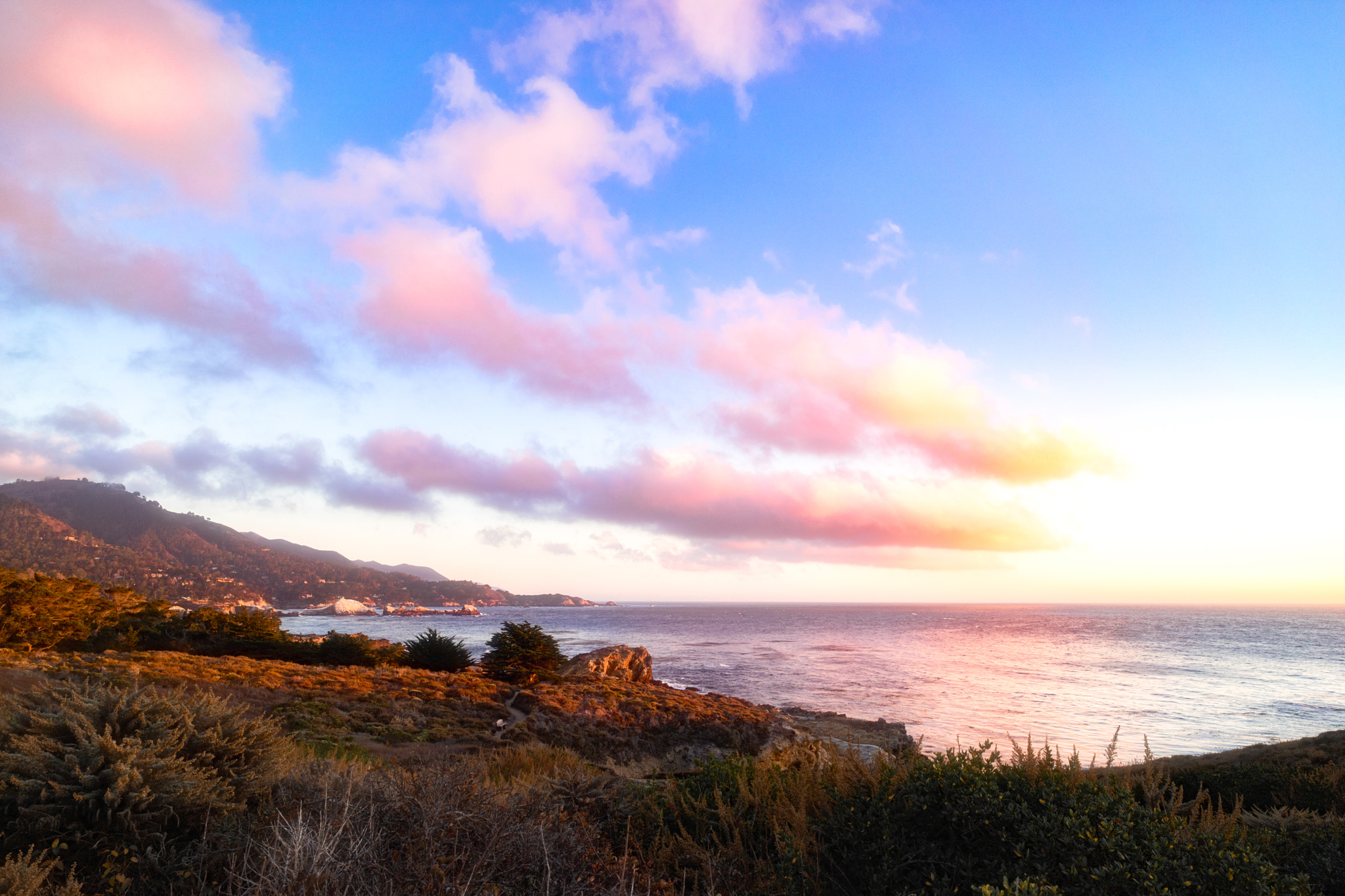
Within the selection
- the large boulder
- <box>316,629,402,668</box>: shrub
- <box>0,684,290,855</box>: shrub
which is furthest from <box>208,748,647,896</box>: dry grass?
<box>316,629,402,668</box>: shrub

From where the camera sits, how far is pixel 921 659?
53.2 m

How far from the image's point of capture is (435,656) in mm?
28156

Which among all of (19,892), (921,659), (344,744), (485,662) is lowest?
(921,659)

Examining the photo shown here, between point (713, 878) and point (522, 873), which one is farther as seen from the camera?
point (713, 878)

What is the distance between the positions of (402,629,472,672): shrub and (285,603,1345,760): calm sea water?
591 inches

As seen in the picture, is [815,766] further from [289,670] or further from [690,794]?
[289,670]

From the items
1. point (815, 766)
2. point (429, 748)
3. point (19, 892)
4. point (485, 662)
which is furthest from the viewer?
point (485, 662)

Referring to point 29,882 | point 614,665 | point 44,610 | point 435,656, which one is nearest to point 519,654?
point 435,656

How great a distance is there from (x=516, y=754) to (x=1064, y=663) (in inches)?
2095

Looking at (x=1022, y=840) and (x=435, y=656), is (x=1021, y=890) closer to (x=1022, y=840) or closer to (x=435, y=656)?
(x=1022, y=840)

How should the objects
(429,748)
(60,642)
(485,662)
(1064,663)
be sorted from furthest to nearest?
1. (1064,663)
2. (485,662)
3. (60,642)
4. (429,748)

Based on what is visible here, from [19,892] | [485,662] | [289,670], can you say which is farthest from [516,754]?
[485,662]

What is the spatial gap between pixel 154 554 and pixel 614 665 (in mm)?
162685

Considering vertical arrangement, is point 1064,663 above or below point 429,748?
below
